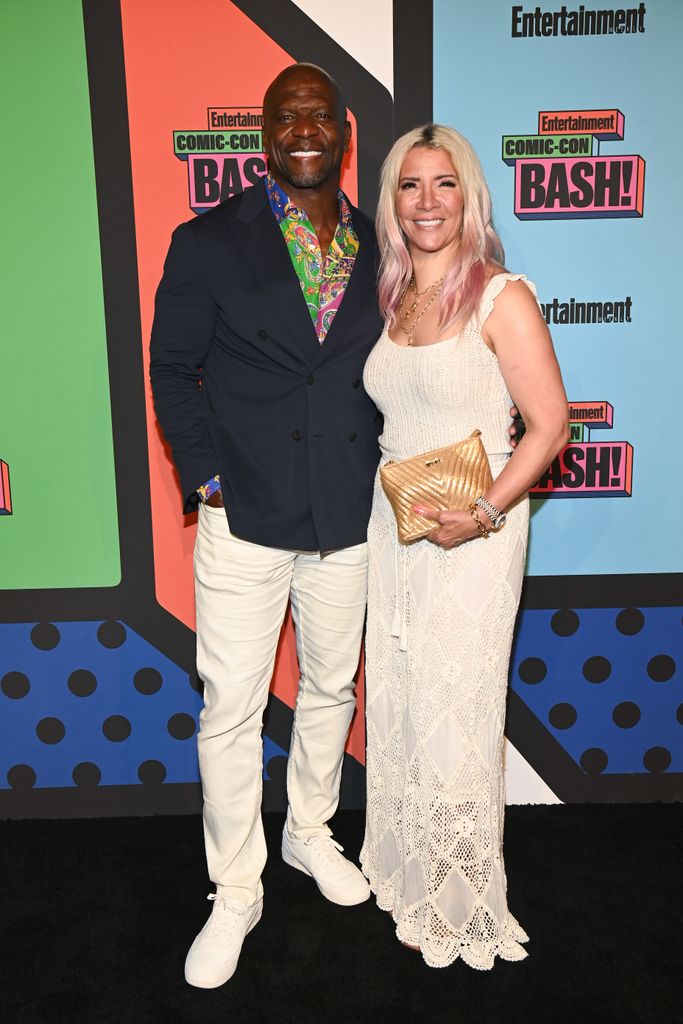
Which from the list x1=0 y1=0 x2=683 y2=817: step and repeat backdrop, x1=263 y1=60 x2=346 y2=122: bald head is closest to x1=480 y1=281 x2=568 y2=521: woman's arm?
x1=263 y1=60 x2=346 y2=122: bald head

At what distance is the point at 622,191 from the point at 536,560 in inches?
45.8

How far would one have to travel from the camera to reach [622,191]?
2643mm

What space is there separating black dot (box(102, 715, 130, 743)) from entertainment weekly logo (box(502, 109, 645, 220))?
2.05 metres

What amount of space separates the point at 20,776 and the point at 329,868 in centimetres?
113

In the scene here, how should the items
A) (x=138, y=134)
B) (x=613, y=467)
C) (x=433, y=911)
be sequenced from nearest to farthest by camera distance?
(x=433, y=911)
(x=138, y=134)
(x=613, y=467)

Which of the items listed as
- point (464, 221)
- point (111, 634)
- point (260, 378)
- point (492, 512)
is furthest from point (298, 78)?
point (111, 634)

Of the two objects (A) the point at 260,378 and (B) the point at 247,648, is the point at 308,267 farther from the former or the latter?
(B) the point at 247,648

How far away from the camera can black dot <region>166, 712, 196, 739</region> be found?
9.55 ft

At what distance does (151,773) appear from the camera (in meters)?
2.94

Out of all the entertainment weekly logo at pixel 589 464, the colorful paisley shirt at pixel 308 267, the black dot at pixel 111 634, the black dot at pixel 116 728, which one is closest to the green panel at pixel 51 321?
the black dot at pixel 111 634

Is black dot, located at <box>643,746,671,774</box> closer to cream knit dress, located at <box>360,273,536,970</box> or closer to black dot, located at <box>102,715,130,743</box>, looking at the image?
cream knit dress, located at <box>360,273,536,970</box>

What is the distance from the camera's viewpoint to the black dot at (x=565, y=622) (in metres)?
2.87

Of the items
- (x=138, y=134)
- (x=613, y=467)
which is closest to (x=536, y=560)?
(x=613, y=467)

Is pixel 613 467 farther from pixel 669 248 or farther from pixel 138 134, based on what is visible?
pixel 138 134
